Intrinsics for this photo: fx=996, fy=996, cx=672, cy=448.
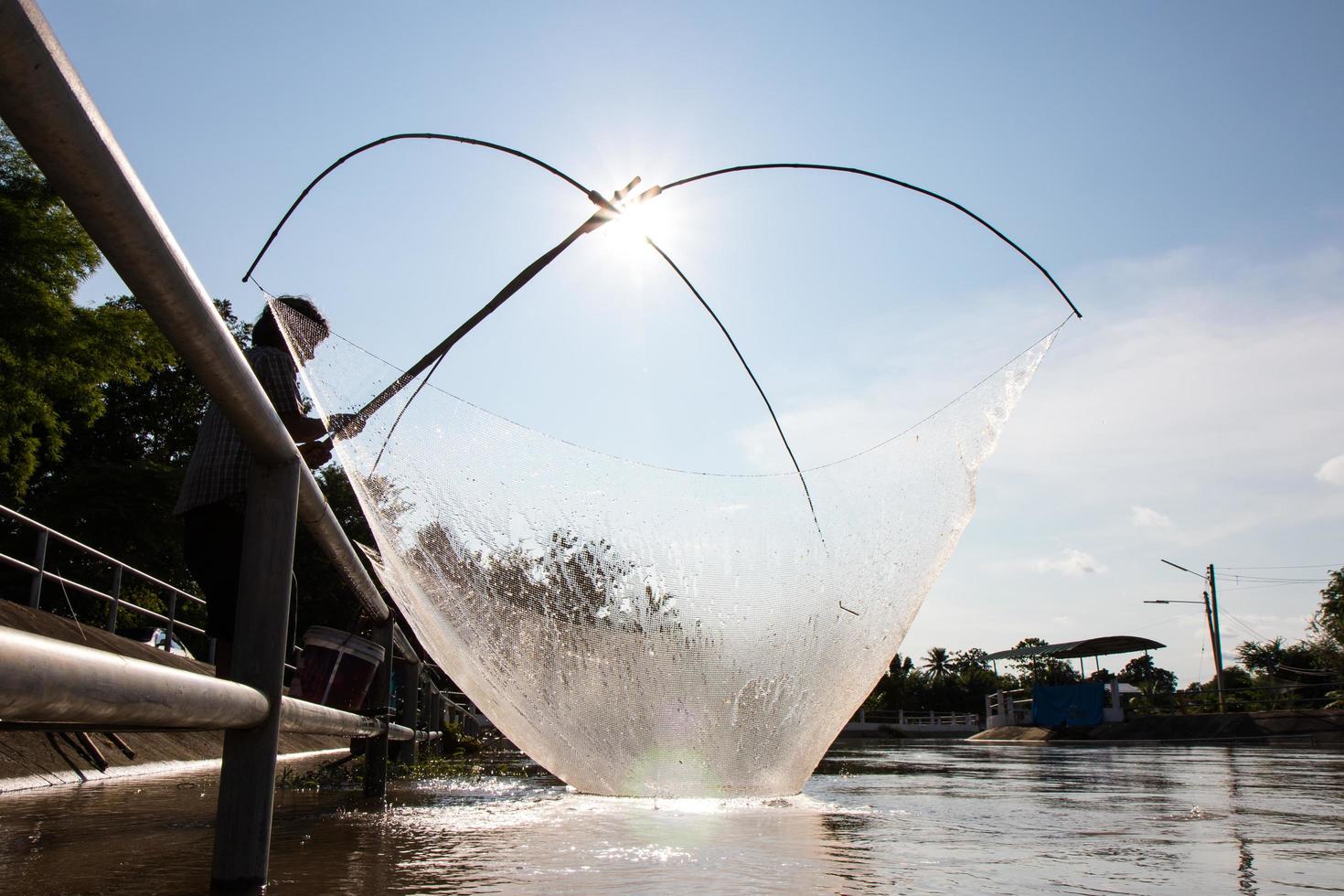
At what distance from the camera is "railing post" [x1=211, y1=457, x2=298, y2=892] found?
1.94 m

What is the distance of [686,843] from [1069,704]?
3062 cm

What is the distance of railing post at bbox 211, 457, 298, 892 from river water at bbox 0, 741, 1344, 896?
0.11 m

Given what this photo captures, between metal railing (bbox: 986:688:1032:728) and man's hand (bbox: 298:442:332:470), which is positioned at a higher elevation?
man's hand (bbox: 298:442:332:470)

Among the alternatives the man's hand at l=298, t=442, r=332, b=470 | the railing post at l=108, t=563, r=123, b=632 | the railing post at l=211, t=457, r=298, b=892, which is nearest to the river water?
the railing post at l=211, t=457, r=298, b=892

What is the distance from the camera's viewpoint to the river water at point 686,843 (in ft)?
7.43

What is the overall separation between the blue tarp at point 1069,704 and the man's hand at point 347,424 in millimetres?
29876

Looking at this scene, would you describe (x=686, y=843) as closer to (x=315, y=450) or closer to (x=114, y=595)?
(x=315, y=450)

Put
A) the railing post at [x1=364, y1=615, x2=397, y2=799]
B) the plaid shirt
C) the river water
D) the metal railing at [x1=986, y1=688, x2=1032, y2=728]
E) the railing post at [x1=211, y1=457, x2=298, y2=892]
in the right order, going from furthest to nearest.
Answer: the metal railing at [x1=986, y1=688, x2=1032, y2=728] < the railing post at [x1=364, y1=615, x2=397, y2=799] < the plaid shirt < the river water < the railing post at [x1=211, y1=457, x2=298, y2=892]

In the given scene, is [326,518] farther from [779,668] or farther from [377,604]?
[779,668]

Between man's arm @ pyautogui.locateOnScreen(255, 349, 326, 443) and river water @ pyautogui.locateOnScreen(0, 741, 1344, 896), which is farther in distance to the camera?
man's arm @ pyautogui.locateOnScreen(255, 349, 326, 443)

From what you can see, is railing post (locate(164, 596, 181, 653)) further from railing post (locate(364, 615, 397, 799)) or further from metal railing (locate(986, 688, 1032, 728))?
metal railing (locate(986, 688, 1032, 728))

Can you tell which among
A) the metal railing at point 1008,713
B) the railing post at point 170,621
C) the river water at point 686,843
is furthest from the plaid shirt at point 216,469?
the metal railing at point 1008,713

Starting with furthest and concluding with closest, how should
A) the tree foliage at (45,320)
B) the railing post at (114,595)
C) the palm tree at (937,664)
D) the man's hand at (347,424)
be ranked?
1. the palm tree at (937,664)
2. the tree foliage at (45,320)
3. the railing post at (114,595)
4. the man's hand at (347,424)

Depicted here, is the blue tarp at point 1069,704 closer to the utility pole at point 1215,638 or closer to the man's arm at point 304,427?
the utility pole at point 1215,638
